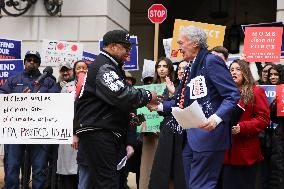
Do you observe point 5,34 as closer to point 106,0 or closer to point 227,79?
point 106,0

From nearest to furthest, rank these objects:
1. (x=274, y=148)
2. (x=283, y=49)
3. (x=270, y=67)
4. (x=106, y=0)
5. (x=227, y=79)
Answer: (x=227, y=79) < (x=274, y=148) < (x=270, y=67) < (x=283, y=49) < (x=106, y=0)

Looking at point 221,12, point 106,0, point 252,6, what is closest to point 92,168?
point 106,0

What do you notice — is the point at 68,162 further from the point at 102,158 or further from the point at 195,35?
the point at 195,35

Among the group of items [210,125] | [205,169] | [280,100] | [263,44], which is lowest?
[205,169]

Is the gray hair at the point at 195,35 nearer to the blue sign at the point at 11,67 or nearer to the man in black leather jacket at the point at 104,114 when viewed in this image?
the man in black leather jacket at the point at 104,114

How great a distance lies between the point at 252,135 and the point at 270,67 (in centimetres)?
179

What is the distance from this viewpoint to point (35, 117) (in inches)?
253

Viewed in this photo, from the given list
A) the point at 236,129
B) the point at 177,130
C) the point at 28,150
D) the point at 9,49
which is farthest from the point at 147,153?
the point at 9,49

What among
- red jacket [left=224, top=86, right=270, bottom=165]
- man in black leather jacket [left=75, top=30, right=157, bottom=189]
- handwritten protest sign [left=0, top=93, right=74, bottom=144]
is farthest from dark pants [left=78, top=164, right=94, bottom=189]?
red jacket [left=224, top=86, right=270, bottom=165]

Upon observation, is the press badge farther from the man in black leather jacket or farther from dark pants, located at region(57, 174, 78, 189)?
dark pants, located at region(57, 174, 78, 189)

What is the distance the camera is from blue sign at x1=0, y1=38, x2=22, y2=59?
30.9 feet

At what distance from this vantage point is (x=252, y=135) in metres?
5.90

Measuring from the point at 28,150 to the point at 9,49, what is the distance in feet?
8.09

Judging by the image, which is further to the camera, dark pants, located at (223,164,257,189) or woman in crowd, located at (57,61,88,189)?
woman in crowd, located at (57,61,88,189)
